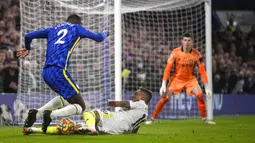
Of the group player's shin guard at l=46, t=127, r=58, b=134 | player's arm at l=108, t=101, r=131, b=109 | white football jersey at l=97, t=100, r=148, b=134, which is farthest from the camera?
white football jersey at l=97, t=100, r=148, b=134

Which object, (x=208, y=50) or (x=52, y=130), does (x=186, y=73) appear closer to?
(x=208, y=50)

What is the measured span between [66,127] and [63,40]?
4.37ft

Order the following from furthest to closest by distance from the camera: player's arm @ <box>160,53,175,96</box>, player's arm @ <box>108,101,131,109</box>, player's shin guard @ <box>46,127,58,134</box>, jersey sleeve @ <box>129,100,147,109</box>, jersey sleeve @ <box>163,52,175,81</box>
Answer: jersey sleeve @ <box>163,52,175,81</box>, player's arm @ <box>160,53,175,96</box>, jersey sleeve @ <box>129,100,147,109</box>, player's shin guard @ <box>46,127,58,134</box>, player's arm @ <box>108,101,131,109</box>

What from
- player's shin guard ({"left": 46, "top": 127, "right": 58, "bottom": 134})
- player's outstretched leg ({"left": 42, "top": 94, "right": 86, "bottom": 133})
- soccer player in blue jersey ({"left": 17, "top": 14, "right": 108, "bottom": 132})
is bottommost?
player's shin guard ({"left": 46, "top": 127, "right": 58, "bottom": 134})

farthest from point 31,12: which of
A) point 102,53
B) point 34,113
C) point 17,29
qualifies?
point 34,113

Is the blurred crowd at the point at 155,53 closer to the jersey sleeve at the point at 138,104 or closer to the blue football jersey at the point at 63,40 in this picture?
the blue football jersey at the point at 63,40

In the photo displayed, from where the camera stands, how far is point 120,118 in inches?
341

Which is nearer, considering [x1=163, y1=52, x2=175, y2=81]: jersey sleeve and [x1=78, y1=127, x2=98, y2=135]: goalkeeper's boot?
[x1=78, y1=127, x2=98, y2=135]: goalkeeper's boot

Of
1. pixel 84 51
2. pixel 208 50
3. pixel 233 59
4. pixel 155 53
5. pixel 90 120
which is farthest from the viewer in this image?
pixel 233 59

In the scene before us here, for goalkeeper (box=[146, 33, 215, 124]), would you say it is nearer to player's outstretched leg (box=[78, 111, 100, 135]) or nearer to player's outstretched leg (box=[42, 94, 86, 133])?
player's outstretched leg (box=[42, 94, 86, 133])

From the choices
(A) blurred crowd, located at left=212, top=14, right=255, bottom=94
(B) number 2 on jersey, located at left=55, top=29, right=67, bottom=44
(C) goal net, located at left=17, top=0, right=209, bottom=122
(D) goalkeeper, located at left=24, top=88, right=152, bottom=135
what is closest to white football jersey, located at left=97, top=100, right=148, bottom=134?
(D) goalkeeper, located at left=24, top=88, right=152, bottom=135

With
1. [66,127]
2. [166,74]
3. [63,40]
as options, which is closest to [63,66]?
[63,40]

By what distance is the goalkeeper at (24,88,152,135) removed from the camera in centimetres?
845

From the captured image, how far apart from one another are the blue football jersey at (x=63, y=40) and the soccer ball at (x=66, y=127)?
84 centimetres
